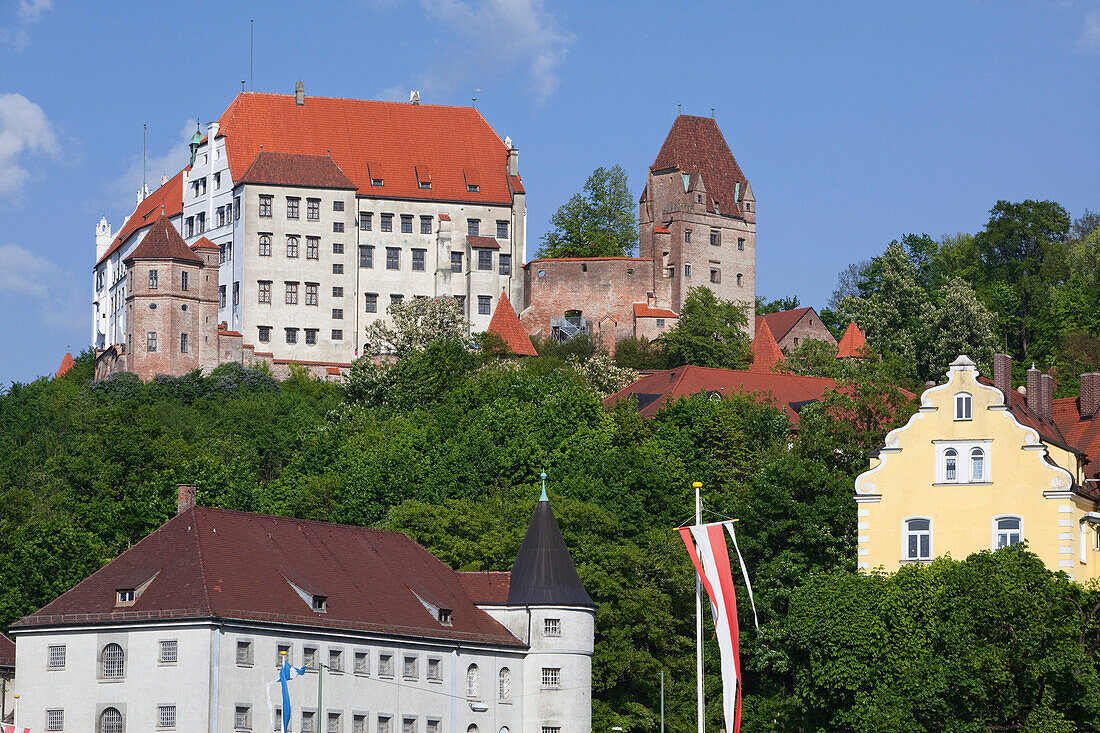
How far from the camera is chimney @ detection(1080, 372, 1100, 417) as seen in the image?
7112 cm

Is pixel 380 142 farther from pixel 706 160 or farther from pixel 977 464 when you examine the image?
pixel 977 464

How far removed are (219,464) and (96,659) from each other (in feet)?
83.3

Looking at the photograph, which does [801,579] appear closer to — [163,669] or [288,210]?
[163,669]

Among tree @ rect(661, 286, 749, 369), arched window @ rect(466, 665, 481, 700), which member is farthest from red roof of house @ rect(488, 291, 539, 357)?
arched window @ rect(466, 665, 481, 700)

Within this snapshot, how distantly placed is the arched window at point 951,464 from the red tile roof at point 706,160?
241 feet

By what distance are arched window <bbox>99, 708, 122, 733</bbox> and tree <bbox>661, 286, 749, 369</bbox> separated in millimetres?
62635

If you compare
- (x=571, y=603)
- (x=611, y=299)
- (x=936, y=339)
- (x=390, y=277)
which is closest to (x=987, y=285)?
(x=936, y=339)

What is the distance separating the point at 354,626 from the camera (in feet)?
215

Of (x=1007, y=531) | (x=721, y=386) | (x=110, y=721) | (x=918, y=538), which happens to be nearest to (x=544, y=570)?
(x=918, y=538)

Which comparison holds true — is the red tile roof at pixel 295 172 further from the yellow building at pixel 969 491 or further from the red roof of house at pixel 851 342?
the yellow building at pixel 969 491

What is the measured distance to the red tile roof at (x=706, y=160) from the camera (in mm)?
137000

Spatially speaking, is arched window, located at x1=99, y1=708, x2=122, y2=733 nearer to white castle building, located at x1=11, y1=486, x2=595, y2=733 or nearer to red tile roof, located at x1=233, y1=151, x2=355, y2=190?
white castle building, located at x1=11, y1=486, x2=595, y2=733

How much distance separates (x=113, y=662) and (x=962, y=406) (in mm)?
27004

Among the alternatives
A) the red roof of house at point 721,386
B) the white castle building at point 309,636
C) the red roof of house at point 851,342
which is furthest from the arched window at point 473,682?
the red roof of house at point 851,342
